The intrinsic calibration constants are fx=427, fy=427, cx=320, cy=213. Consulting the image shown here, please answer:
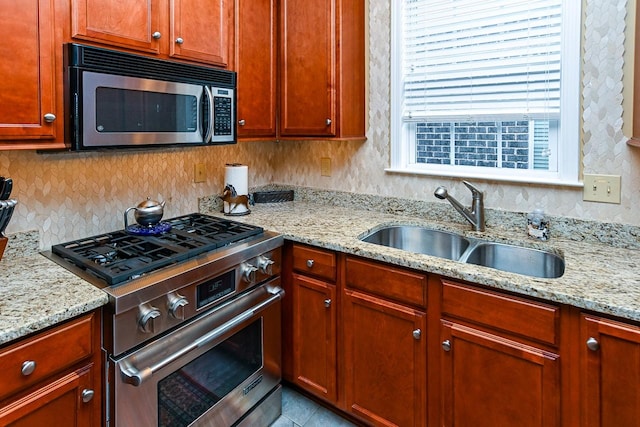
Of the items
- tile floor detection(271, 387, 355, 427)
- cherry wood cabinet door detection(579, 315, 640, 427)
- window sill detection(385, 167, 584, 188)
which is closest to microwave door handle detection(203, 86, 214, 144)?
window sill detection(385, 167, 584, 188)

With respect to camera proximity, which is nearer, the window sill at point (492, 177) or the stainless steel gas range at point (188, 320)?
the stainless steel gas range at point (188, 320)

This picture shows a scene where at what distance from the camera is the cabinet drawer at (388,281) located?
1.65 metres

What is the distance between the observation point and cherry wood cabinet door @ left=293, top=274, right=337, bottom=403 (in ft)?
6.40

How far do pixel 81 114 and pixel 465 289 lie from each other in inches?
58.6

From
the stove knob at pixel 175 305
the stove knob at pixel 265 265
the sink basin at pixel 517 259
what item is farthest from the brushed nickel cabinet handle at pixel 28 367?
the sink basin at pixel 517 259

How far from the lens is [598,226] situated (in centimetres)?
179

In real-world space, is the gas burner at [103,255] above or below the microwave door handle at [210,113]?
below

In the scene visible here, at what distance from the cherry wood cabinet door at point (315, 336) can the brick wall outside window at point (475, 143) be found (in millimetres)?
960

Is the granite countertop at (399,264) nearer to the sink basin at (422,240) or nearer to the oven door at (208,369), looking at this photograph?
the sink basin at (422,240)

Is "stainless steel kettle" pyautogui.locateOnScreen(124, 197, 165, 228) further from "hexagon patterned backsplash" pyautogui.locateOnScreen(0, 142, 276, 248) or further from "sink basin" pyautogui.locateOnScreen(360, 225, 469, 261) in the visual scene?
"sink basin" pyautogui.locateOnScreen(360, 225, 469, 261)

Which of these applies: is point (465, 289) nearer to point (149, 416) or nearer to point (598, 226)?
point (598, 226)

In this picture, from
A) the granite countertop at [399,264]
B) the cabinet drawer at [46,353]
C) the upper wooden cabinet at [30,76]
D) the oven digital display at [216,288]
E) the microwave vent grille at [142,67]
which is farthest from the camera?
the oven digital display at [216,288]

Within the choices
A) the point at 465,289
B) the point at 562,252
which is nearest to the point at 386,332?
the point at 465,289

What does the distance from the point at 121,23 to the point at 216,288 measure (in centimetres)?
109
